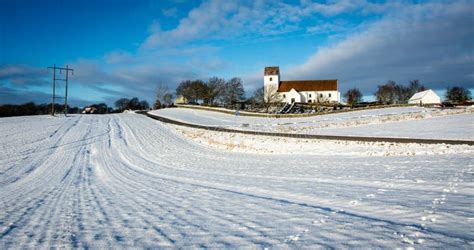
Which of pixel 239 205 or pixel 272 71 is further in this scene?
pixel 272 71

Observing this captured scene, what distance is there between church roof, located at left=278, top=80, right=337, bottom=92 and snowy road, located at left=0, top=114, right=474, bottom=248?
3410 inches

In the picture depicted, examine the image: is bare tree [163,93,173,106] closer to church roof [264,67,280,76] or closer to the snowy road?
church roof [264,67,280,76]

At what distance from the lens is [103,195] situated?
10727mm

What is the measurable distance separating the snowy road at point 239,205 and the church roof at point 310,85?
8662cm

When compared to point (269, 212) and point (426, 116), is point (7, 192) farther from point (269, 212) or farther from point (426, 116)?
point (426, 116)

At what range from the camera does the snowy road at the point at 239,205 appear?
17.7ft

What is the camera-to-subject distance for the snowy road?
5.39 metres

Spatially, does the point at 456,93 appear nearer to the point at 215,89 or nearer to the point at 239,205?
the point at 215,89

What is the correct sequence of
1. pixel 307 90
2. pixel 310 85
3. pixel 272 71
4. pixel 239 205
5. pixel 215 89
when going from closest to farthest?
pixel 239 205 → pixel 215 89 → pixel 307 90 → pixel 310 85 → pixel 272 71

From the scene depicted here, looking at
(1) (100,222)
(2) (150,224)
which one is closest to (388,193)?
(2) (150,224)

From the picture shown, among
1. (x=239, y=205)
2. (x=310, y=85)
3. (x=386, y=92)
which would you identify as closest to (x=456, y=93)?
(x=386, y=92)

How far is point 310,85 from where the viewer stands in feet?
332

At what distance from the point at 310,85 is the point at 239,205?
97.7 meters

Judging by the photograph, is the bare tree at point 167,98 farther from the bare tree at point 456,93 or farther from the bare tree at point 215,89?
the bare tree at point 456,93
